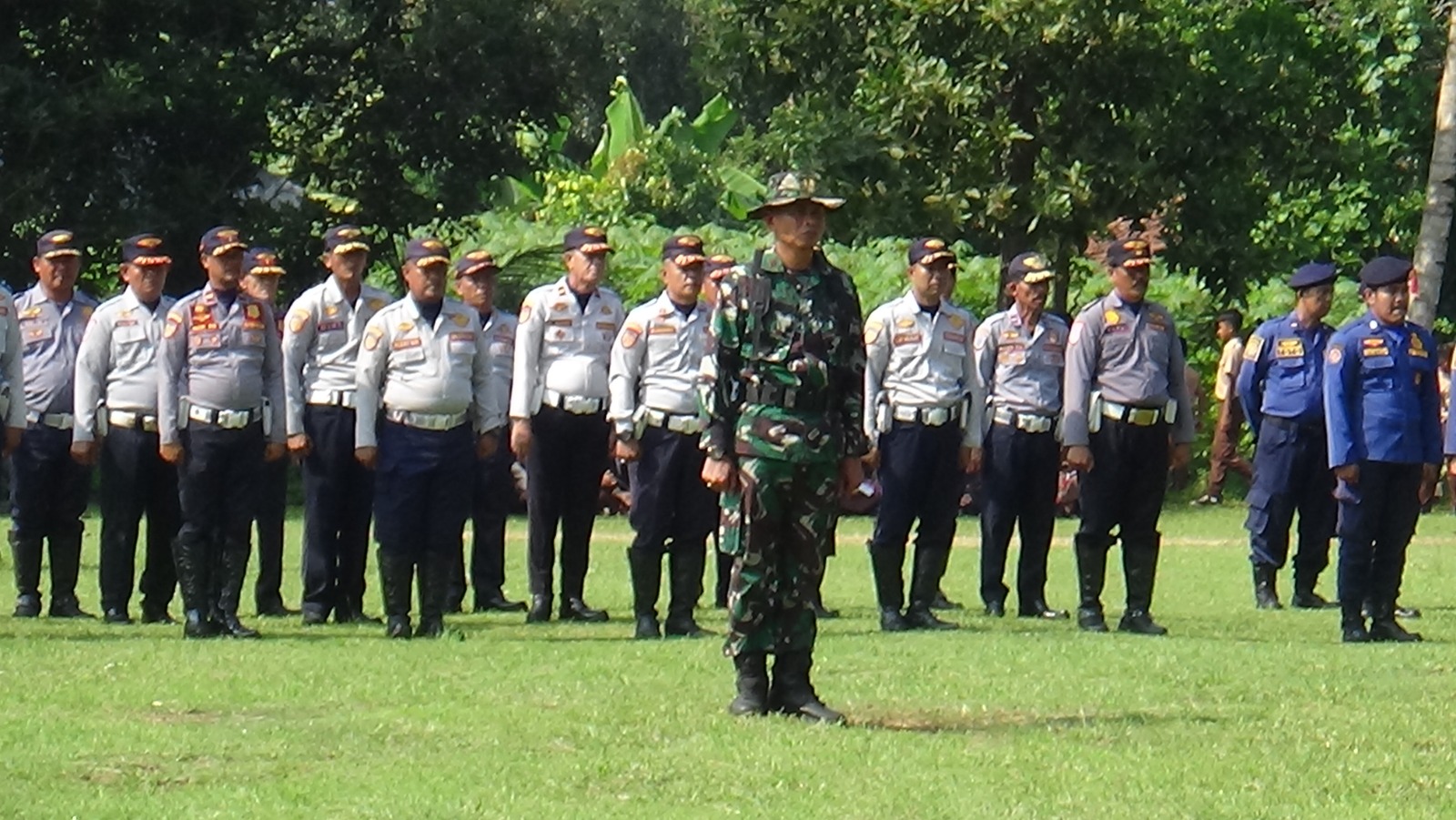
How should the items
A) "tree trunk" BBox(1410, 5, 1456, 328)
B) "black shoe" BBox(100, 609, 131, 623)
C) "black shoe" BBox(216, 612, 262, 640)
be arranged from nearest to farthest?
"black shoe" BBox(216, 612, 262, 640)
"black shoe" BBox(100, 609, 131, 623)
"tree trunk" BBox(1410, 5, 1456, 328)

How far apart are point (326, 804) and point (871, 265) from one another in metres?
25.9

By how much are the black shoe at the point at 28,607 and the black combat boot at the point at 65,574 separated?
8cm

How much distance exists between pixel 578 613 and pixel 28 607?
3.16 meters

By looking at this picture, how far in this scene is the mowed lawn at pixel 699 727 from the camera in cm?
905

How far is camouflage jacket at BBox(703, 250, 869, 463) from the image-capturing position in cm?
1063

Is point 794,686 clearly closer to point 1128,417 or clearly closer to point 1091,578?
point 1128,417

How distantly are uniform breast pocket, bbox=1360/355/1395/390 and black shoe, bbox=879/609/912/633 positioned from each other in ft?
9.05

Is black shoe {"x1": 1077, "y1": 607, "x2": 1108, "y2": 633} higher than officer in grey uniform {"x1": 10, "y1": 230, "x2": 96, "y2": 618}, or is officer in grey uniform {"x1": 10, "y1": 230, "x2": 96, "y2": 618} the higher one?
officer in grey uniform {"x1": 10, "y1": 230, "x2": 96, "y2": 618}

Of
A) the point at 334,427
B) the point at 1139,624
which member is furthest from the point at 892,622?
the point at 334,427

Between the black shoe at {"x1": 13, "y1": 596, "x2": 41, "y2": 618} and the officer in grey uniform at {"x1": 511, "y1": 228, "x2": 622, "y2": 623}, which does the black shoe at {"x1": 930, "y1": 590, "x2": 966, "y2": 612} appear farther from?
the black shoe at {"x1": 13, "y1": 596, "x2": 41, "y2": 618}

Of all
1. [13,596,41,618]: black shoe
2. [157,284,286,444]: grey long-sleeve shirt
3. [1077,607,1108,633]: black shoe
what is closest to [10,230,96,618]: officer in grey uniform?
Result: [13,596,41,618]: black shoe

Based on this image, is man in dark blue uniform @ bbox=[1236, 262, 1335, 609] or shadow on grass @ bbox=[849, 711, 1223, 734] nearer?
shadow on grass @ bbox=[849, 711, 1223, 734]

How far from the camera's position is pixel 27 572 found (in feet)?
53.3

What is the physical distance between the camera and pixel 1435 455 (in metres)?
14.4
